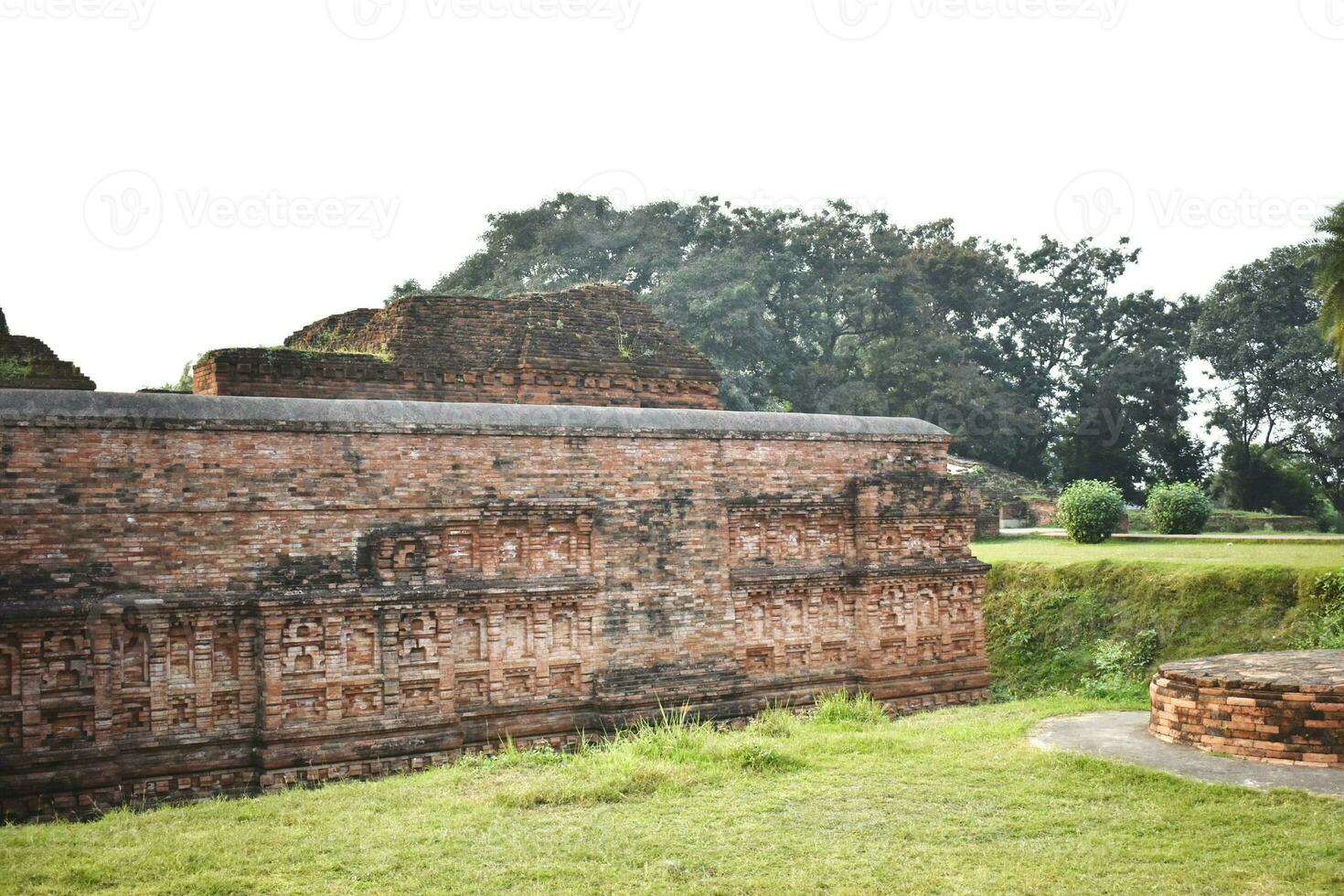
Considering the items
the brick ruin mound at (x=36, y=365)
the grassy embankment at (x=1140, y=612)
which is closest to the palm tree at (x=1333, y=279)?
the grassy embankment at (x=1140, y=612)

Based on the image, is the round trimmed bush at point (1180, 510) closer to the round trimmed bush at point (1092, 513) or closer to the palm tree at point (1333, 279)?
the round trimmed bush at point (1092, 513)

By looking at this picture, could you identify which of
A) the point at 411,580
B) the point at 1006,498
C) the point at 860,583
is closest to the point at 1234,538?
the point at 860,583

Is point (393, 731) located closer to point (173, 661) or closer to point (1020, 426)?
point (173, 661)

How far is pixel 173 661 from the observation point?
26.7 feet

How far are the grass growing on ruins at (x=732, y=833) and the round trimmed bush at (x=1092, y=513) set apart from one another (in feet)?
38.9

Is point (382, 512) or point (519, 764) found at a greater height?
point (382, 512)

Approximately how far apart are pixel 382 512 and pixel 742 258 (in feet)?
84.0

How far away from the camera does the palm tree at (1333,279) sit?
60.6ft

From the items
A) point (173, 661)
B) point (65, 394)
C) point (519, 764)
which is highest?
point (65, 394)

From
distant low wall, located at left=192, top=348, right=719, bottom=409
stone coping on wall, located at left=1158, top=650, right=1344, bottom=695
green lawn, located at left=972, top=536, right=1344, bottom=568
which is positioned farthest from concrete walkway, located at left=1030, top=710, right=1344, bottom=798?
distant low wall, located at left=192, top=348, right=719, bottom=409

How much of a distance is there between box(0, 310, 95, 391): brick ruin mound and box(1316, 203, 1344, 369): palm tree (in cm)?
1860

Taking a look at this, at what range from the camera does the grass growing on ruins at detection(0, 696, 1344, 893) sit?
18.0 ft

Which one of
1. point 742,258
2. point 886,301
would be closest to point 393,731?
point 742,258

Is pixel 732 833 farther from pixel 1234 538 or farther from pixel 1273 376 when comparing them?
pixel 1273 376
